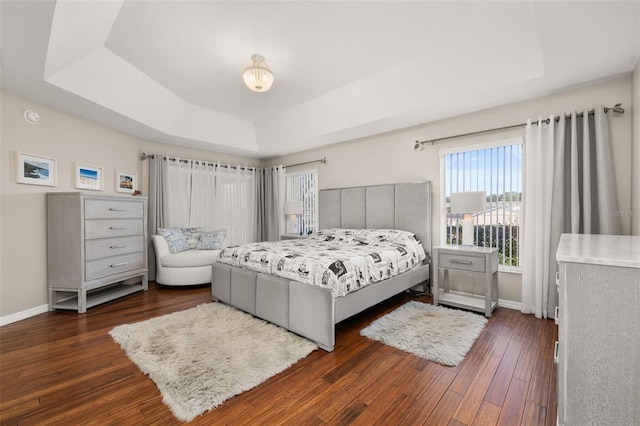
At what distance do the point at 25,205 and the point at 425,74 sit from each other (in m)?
4.72

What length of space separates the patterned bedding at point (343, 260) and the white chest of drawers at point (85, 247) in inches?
58.6

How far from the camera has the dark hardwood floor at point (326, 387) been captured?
1583mm

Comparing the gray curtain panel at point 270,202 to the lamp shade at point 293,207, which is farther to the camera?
the gray curtain panel at point 270,202

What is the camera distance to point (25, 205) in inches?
125

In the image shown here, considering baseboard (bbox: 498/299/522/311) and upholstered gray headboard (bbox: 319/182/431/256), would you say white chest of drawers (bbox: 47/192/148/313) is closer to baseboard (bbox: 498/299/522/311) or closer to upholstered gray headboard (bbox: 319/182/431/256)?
upholstered gray headboard (bbox: 319/182/431/256)

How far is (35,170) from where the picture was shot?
3.24 metres

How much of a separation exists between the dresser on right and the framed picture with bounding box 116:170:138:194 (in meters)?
5.14

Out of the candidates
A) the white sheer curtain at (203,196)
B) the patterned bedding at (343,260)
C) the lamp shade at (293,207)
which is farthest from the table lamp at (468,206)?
the white sheer curtain at (203,196)

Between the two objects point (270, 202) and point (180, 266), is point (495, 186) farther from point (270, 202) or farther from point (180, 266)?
point (180, 266)

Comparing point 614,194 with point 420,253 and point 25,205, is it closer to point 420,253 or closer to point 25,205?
point 420,253

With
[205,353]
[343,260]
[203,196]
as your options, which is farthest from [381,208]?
[203,196]

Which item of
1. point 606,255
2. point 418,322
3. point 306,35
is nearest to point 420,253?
point 418,322

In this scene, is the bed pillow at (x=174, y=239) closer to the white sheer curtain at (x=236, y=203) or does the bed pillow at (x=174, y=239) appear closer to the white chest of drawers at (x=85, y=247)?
the white chest of drawers at (x=85, y=247)

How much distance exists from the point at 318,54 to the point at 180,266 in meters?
3.50
